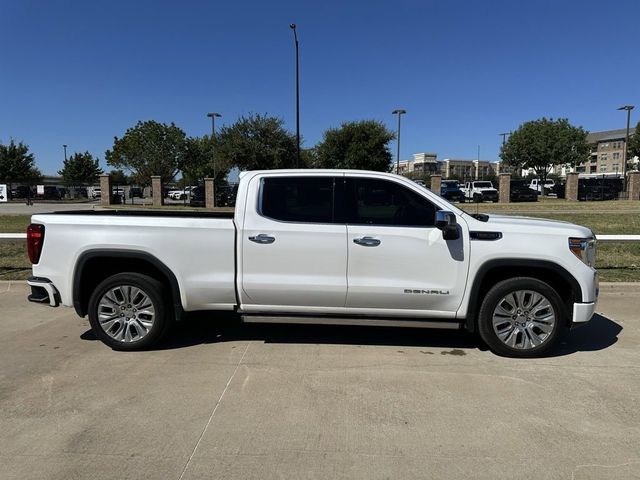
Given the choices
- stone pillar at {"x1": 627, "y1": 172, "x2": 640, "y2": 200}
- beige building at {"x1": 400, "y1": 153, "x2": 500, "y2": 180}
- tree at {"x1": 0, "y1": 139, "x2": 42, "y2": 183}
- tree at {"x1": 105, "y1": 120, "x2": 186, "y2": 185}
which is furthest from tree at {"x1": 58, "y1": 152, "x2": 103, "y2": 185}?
beige building at {"x1": 400, "y1": 153, "x2": 500, "y2": 180}

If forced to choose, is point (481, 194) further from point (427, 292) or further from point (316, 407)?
point (316, 407)

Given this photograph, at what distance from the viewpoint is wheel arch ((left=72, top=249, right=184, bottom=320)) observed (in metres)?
5.07

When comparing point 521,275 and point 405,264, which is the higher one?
point 405,264

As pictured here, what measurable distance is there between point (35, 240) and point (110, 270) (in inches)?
30.6

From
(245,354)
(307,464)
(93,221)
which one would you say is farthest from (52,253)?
(307,464)

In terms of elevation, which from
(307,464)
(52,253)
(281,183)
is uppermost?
(281,183)

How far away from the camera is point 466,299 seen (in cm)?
496

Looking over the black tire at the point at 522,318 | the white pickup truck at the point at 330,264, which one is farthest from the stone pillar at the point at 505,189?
the black tire at the point at 522,318

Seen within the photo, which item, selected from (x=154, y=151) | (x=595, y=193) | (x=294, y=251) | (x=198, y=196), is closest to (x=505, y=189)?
(x=595, y=193)

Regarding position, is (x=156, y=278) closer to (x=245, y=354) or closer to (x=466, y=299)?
(x=245, y=354)

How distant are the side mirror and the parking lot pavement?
1.24 metres

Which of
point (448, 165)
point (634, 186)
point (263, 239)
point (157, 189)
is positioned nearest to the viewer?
point (263, 239)

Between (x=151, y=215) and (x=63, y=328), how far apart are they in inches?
79.8

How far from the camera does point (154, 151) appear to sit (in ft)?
149
